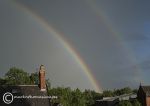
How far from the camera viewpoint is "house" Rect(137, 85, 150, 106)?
103994 millimetres

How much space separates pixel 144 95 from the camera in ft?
346

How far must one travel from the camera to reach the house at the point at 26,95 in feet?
217

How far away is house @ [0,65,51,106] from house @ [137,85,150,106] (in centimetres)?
4079

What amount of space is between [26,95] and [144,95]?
45.2 meters

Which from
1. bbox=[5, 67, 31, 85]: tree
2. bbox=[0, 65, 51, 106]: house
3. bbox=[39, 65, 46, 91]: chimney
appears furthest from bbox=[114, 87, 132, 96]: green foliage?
bbox=[0, 65, 51, 106]: house

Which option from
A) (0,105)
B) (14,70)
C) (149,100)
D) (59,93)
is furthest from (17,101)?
(14,70)

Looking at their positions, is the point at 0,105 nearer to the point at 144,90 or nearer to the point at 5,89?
the point at 5,89

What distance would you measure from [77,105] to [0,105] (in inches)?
1372

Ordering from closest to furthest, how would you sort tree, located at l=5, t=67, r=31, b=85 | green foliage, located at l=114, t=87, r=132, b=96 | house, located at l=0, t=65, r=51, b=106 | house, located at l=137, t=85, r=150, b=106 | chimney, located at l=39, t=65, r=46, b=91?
house, located at l=0, t=65, r=51, b=106, chimney, located at l=39, t=65, r=46, b=91, house, located at l=137, t=85, r=150, b=106, tree, located at l=5, t=67, r=31, b=85, green foliage, located at l=114, t=87, r=132, b=96

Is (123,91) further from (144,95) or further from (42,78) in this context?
(42,78)

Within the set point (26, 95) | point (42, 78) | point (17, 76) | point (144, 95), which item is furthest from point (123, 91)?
point (26, 95)

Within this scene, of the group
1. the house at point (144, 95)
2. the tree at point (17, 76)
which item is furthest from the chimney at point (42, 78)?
the tree at point (17, 76)

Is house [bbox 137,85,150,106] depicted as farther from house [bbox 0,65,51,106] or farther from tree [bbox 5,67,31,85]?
house [bbox 0,65,51,106]

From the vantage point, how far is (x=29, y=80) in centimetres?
12062
